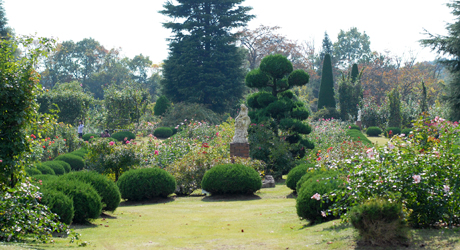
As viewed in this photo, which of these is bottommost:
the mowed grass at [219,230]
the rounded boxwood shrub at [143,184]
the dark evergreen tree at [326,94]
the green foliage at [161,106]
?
the mowed grass at [219,230]

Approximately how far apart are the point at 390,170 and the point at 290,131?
11.4 meters

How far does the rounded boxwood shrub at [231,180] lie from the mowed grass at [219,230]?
59 centimetres

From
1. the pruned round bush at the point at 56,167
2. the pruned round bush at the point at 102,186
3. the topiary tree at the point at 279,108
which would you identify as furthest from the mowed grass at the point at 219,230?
the topiary tree at the point at 279,108

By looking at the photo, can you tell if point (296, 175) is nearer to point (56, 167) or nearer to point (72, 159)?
point (56, 167)

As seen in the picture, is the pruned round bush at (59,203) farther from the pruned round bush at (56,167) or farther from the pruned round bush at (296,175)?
the pruned round bush at (56,167)

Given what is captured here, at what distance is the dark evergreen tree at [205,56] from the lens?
33.2 meters

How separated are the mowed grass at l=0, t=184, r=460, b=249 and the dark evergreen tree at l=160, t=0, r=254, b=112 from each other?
2391 cm

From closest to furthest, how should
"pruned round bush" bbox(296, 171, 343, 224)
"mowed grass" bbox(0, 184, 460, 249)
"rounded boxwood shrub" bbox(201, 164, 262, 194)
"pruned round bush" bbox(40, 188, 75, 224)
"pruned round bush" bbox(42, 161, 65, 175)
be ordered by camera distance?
1. "mowed grass" bbox(0, 184, 460, 249)
2. "pruned round bush" bbox(40, 188, 75, 224)
3. "pruned round bush" bbox(296, 171, 343, 224)
4. "rounded boxwood shrub" bbox(201, 164, 262, 194)
5. "pruned round bush" bbox(42, 161, 65, 175)

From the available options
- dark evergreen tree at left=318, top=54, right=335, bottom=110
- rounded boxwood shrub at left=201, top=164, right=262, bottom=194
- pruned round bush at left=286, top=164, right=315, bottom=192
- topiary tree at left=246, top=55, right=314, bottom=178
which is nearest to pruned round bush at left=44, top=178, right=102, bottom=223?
rounded boxwood shrub at left=201, top=164, right=262, bottom=194

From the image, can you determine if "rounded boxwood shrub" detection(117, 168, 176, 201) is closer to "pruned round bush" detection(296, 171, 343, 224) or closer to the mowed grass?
the mowed grass

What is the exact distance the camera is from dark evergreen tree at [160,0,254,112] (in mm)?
33250

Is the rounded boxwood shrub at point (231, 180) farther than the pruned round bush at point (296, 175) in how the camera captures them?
Yes

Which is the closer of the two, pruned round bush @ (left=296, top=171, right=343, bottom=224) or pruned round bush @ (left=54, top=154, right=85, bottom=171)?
pruned round bush @ (left=296, top=171, right=343, bottom=224)

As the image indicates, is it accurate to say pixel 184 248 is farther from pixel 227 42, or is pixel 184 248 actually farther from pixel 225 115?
pixel 227 42
